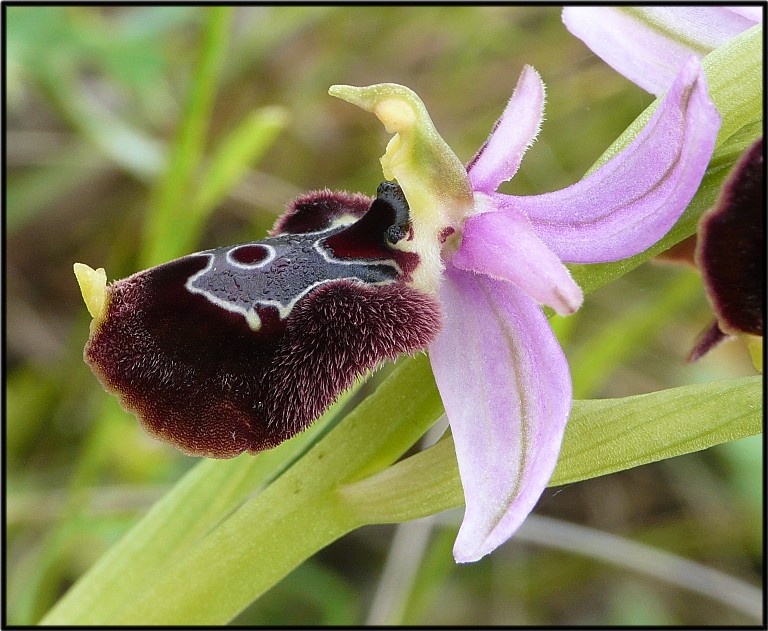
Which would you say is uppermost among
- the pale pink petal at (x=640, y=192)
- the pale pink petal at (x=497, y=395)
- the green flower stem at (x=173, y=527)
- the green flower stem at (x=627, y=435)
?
the pale pink petal at (x=640, y=192)

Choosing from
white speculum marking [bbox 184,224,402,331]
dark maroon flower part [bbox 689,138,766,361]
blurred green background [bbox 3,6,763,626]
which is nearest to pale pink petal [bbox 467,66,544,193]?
white speculum marking [bbox 184,224,402,331]

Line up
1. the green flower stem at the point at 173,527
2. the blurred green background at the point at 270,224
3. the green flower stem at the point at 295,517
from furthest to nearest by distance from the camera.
Result: the blurred green background at the point at 270,224 → the green flower stem at the point at 173,527 → the green flower stem at the point at 295,517

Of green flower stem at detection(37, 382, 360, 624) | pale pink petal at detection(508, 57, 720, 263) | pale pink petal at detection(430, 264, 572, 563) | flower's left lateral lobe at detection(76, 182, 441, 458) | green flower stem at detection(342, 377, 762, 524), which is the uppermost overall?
pale pink petal at detection(508, 57, 720, 263)

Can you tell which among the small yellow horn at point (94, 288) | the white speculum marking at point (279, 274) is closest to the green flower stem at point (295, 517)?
the white speculum marking at point (279, 274)

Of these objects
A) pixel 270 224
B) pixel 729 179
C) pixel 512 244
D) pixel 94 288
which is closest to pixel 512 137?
pixel 512 244

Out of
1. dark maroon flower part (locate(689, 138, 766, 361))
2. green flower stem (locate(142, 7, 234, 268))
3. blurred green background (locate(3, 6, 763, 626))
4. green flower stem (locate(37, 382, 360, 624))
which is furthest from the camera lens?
blurred green background (locate(3, 6, 763, 626))

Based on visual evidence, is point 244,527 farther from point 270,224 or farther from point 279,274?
point 270,224

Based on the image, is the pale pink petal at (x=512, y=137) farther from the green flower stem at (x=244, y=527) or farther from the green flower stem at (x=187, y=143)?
the green flower stem at (x=187, y=143)

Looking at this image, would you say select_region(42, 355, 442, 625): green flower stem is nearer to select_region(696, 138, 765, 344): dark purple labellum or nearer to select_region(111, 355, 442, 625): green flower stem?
select_region(111, 355, 442, 625): green flower stem
